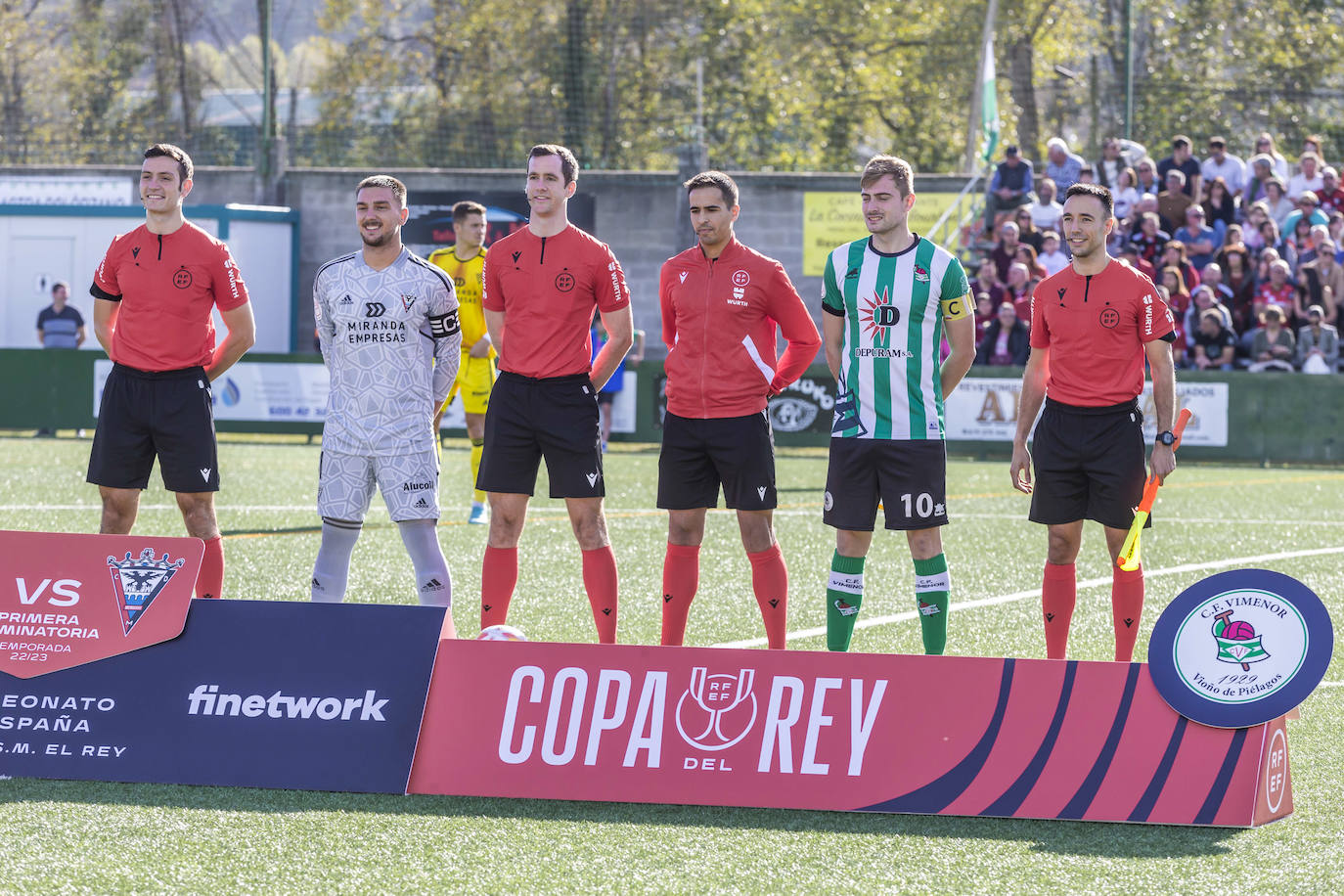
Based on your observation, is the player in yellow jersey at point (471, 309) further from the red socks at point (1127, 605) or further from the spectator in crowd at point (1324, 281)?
the spectator in crowd at point (1324, 281)

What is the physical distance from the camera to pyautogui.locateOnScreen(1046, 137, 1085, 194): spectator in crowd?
21.2 meters

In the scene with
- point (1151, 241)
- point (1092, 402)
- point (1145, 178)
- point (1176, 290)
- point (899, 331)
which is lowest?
point (1092, 402)

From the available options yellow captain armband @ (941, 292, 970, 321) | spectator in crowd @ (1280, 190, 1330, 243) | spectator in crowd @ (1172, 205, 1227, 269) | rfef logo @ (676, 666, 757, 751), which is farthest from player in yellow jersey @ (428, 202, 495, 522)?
spectator in crowd @ (1280, 190, 1330, 243)

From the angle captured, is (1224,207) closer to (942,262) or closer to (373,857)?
(942,262)

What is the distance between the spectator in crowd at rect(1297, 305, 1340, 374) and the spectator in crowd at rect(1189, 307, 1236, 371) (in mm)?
811

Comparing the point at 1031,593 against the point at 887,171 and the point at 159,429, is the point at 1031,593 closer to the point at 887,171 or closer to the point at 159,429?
the point at 887,171

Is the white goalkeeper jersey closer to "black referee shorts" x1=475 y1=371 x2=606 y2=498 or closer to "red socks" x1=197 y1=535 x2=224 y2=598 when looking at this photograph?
"black referee shorts" x1=475 y1=371 x2=606 y2=498

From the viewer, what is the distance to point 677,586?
6504 mm

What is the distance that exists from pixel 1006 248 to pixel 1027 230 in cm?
131

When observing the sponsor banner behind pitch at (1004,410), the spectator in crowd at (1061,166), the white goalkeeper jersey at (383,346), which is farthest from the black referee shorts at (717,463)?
the spectator in crowd at (1061,166)

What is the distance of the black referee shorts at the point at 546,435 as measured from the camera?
6.39 m

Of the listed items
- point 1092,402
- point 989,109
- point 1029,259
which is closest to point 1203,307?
point 1029,259

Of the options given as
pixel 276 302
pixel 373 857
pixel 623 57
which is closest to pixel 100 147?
pixel 276 302

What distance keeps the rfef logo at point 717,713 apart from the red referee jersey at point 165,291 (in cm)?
323
